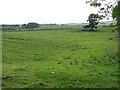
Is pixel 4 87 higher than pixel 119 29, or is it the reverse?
pixel 119 29

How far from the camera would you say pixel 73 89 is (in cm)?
1666

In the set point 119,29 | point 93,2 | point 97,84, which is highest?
point 93,2

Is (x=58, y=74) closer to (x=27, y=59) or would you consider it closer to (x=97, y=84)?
(x=97, y=84)

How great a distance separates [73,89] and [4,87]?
144 inches

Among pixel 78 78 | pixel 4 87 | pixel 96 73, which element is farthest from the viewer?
pixel 96 73

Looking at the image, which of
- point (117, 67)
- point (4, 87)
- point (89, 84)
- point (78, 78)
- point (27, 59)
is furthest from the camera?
point (27, 59)

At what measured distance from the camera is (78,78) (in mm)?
19656

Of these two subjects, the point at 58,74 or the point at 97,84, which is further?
the point at 58,74

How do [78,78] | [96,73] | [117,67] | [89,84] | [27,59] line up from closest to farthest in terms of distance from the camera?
1. [89,84]
2. [78,78]
3. [96,73]
4. [117,67]
5. [27,59]

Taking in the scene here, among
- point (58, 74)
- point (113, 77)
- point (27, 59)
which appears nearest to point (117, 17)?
point (113, 77)

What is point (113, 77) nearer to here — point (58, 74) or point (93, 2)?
point (58, 74)

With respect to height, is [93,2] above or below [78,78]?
above

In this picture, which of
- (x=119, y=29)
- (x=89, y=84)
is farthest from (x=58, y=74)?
(x=119, y=29)

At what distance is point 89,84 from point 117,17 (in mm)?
4874
